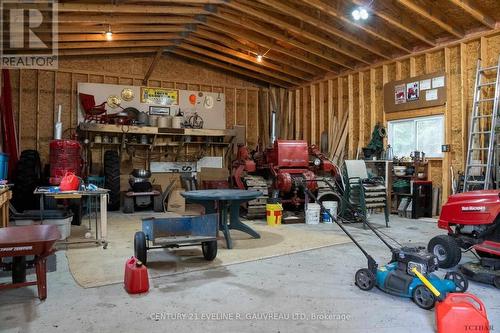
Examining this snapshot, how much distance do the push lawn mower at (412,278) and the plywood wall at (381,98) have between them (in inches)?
189

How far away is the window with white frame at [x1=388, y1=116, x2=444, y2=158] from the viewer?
287 inches

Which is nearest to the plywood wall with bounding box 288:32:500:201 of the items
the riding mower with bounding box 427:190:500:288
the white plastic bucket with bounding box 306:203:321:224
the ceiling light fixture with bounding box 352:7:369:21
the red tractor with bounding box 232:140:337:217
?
the red tractor with bounding box 232:140:337:217

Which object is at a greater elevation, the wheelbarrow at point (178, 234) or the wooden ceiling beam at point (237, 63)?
the wooden ceiling beam at point (237, 63)

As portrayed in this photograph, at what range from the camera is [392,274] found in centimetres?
285

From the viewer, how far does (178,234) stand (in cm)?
400

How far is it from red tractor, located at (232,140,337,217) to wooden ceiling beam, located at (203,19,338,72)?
7.88 feet

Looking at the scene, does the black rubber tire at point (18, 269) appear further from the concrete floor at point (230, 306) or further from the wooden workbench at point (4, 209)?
the wooden workbench at point (4, 209)

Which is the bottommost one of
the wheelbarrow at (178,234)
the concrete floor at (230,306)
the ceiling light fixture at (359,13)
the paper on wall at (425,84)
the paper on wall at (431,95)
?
the concrete floor at (230,306)

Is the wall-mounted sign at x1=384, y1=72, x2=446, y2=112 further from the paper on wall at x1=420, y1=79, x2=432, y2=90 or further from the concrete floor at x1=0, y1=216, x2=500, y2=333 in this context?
the concrete floor at x1=0, y1=216, x2=500, y2=333

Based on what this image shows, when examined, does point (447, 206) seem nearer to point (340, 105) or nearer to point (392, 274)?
point (392, 274)

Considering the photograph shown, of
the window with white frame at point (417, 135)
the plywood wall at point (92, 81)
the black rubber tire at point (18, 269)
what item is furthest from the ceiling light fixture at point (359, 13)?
the black rubber tire at point (18, 269)

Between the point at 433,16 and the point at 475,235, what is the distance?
177 inches

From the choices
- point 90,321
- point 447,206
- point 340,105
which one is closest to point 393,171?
point 340,105

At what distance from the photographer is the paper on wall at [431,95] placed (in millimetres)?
7220
